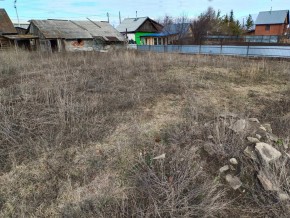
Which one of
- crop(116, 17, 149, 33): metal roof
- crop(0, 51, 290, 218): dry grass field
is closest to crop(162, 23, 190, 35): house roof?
crop(116, 17, 149, 33): metal roof

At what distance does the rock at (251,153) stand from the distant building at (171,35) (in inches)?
895

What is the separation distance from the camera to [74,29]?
71.7 ft

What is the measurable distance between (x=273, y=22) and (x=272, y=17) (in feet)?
3.12

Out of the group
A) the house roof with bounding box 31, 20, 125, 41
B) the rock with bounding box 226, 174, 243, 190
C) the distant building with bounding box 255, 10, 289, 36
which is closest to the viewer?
the rock with bounding box 226, 174, 243, 190

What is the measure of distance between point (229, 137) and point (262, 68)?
7782 mm

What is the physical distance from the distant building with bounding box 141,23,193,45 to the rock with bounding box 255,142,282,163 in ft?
74.7

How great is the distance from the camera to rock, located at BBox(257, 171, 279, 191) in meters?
2.13

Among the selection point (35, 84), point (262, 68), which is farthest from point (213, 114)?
point (262, 68)

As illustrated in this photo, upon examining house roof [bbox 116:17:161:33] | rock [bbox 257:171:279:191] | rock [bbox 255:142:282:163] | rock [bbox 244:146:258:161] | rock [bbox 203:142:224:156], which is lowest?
rock [bbox 257:171:279:191]

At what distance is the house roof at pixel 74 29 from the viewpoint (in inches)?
792

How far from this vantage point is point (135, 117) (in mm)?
4289

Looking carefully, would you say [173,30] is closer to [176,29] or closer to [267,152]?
[176,29]

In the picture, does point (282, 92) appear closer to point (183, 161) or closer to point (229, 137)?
point (229, 137)

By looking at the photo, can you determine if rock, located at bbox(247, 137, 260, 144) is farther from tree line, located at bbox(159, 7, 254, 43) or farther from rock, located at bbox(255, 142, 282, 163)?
tree line, located at bbox(159, 7, 254, 43)
